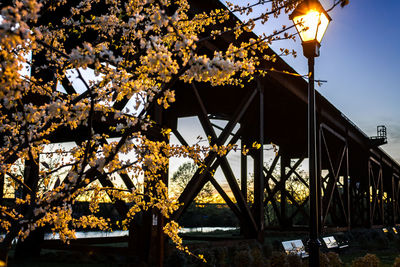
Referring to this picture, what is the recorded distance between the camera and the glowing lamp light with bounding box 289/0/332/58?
18.0 feet

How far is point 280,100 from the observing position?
13.6 metres

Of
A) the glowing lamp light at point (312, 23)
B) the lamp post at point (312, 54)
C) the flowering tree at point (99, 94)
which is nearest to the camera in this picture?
the flowering tree at point (99, 94)

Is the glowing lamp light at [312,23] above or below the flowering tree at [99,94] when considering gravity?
above

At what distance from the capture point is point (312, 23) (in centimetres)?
577

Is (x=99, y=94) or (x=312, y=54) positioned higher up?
(x=312, y=54)

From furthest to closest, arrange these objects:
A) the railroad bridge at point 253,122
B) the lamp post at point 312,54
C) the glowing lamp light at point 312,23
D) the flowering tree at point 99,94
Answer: the railroad bridge at point 253,122 < the glowing lamp light at point 312,23 < the lamp post at point 312,54 < the flowering tree at point 99,94

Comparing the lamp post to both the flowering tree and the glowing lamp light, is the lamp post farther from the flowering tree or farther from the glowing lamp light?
the flowering tree

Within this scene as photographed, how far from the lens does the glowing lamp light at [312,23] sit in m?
5.50

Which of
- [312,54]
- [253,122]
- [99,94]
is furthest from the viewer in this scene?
[253,122]

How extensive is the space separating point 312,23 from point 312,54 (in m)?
0.47

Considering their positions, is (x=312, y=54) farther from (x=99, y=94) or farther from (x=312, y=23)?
(x=99, y=94)

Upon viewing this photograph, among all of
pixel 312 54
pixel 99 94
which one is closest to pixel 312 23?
pixel 312 54

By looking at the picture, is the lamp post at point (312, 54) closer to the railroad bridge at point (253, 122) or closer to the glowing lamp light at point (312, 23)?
the glowing lamp light at point (312, 23)

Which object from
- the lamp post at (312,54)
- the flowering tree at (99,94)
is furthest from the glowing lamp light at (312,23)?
the flowering tree at (99,94)
